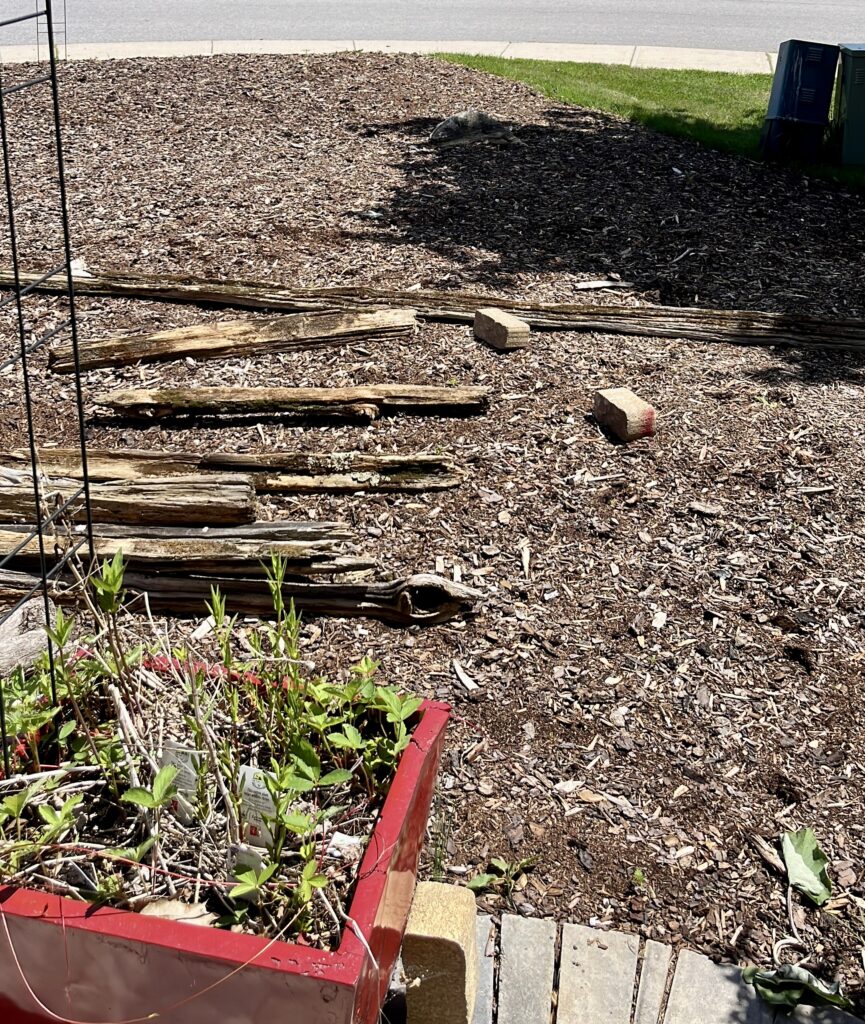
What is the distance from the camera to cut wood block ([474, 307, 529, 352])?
571 centimetres

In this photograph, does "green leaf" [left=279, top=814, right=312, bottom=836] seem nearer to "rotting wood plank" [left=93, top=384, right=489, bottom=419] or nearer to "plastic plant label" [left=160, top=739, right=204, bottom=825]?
"plastic plant label" [left=160, top=739, right=204, bottom=825]

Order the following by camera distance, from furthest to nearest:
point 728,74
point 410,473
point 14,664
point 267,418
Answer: point 728,74 → point 267,418 → point 410,473 → point 14,664

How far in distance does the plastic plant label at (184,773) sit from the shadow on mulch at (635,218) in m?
4.70

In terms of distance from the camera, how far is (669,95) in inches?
461

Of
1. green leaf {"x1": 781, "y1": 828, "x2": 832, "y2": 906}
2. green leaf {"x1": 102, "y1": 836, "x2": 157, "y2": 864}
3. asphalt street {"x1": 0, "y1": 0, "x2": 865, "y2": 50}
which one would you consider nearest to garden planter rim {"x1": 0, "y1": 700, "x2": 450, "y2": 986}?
green leaf {"x1": 102, "y1": 836, "x2": 157, "y2": 864}

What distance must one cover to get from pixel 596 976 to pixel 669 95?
10.6 m

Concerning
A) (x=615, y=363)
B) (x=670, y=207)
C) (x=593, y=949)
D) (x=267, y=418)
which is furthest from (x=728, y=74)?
(x=593, y=949)

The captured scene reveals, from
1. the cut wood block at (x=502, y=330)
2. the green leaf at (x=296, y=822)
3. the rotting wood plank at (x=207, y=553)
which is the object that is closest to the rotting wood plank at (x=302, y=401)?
the cut wood block at (x=502, y=330)

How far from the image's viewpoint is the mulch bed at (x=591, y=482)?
3.28 metres

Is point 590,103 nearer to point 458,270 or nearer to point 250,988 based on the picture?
point 458,270

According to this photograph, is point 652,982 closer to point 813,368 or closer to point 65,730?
point 65,730

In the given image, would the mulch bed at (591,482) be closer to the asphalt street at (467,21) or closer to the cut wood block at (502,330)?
the cut wood block at (502,330)

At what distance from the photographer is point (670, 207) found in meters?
8.03

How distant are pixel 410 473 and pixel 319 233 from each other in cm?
321
